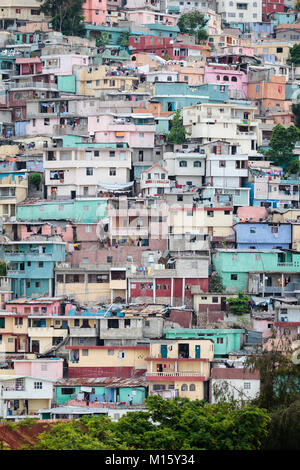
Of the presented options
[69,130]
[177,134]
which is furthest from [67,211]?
[177,134]

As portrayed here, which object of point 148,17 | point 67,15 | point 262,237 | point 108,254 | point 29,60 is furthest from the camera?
point 148,17

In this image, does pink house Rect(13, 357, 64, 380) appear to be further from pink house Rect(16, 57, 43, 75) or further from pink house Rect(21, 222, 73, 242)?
pink house Rect(16, 57, 43, 75)

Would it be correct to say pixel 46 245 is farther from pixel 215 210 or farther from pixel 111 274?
pixel 215 210

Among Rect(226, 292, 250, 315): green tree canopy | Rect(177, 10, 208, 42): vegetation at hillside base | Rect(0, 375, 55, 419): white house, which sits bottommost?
Rect(0, 375, 55, 419): white house

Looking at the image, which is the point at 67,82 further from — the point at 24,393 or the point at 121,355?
the point at 24,393

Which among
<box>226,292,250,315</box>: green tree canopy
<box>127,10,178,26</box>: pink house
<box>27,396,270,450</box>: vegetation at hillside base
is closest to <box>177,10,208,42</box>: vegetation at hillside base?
<box>127,10,178,26</box>: pink house

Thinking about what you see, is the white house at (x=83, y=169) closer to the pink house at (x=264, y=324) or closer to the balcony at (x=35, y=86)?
the balcony at (x=35, y=86)
